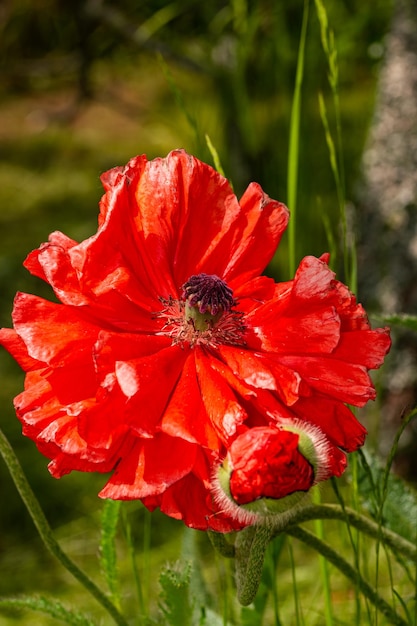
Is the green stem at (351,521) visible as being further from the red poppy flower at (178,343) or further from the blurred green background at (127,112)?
the blurred green background at (127,112)

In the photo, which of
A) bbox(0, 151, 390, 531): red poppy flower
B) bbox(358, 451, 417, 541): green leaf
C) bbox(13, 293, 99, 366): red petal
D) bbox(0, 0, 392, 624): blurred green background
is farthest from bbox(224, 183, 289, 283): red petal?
bbox(0, 0, 392, 624): blurred green background

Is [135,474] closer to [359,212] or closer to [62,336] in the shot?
[62,336]

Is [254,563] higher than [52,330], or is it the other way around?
[52,330]

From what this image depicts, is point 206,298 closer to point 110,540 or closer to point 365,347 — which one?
point 365,347

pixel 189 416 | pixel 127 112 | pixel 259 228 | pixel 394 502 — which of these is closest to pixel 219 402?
pixel 189 416

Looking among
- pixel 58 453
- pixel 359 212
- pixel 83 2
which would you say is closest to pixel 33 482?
pixel 359 212

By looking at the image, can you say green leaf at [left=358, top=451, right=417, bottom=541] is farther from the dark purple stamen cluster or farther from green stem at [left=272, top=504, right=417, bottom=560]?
the dark purple stamen cluster

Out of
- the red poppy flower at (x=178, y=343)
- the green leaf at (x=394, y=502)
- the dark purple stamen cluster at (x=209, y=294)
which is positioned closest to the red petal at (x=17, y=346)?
the red poppy flower at (x=178, y=343)
